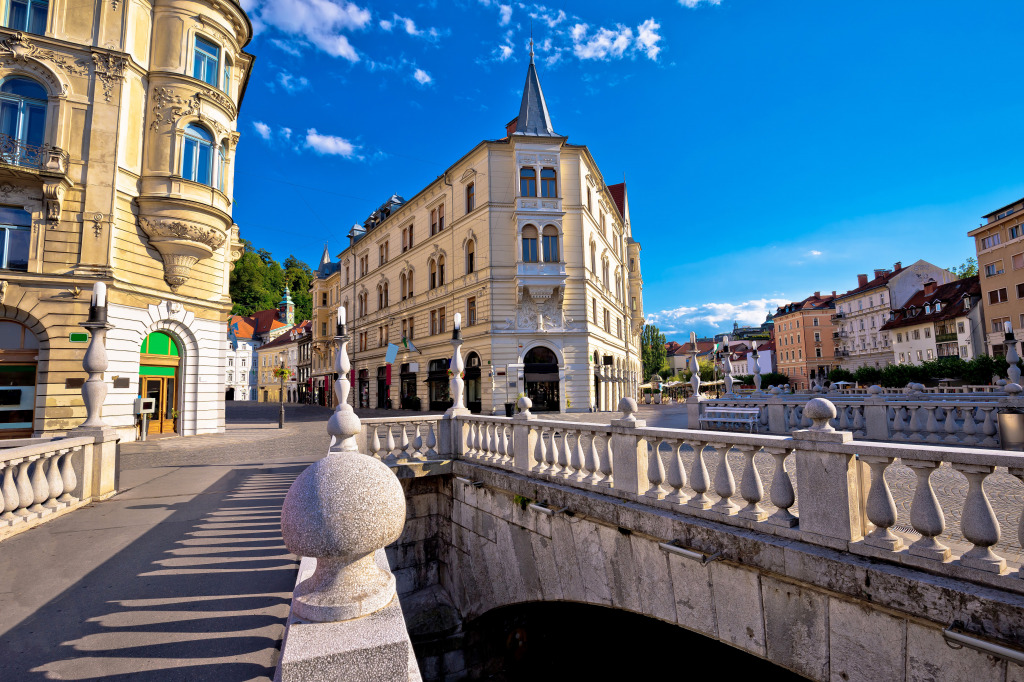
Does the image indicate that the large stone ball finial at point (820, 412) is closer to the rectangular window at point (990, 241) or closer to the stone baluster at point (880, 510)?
the stone baluster at point (880, 510)

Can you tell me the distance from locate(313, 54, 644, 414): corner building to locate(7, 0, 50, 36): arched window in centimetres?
1743

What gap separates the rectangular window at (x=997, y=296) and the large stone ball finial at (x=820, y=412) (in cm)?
5024

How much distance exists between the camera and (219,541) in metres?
5.29

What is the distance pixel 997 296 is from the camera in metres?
38.2

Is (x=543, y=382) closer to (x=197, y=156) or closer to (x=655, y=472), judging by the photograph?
(x=197, y=156)

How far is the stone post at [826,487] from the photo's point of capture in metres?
3.31

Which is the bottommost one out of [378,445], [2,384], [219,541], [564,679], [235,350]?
[564,679]

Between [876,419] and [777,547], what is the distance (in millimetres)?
8774

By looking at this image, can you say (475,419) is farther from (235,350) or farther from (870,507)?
(235,350)

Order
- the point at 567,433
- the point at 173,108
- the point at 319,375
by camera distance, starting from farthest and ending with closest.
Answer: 1. the point at 319,375
2. the point at 173,108
3. the point at 567,433

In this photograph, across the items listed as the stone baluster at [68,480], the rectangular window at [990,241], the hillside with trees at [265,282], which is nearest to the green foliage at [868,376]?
the rectangular window at [990,241]

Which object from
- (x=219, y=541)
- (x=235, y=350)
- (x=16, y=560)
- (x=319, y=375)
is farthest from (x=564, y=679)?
(x=235, y=350)

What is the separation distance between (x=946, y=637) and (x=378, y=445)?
7405 millimetres

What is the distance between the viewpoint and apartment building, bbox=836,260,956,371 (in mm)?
56219
